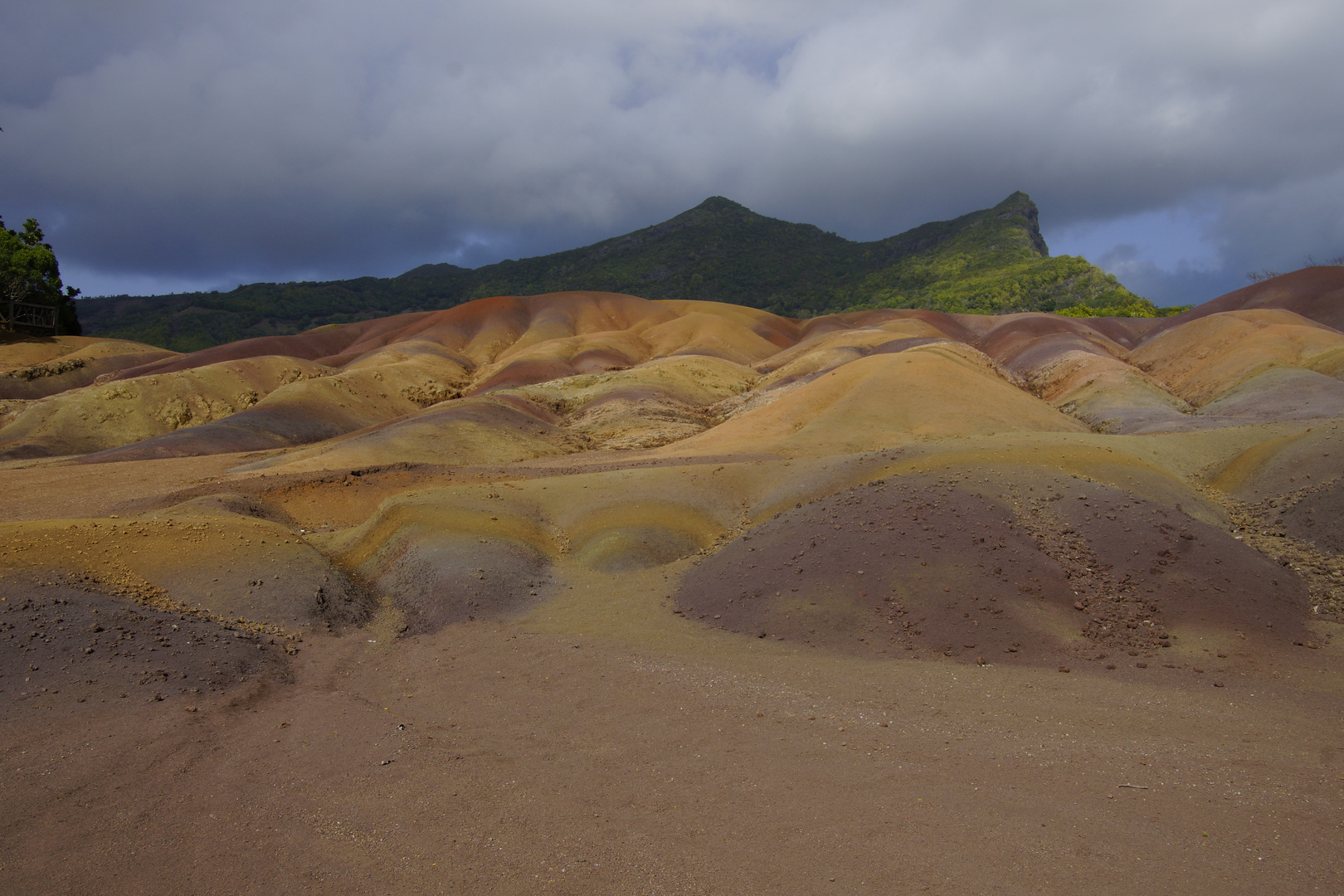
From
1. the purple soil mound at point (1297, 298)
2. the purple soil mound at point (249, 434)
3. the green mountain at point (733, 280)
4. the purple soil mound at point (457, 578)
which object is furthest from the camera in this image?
the green mountain at point (733, 280)

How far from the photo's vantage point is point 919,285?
4341 inches

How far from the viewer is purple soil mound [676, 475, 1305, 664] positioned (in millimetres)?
11672

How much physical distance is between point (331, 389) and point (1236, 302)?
6661cm

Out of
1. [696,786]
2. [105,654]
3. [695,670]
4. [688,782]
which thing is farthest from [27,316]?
[696,786]

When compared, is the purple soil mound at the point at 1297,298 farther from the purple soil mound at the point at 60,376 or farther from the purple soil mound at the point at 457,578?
the purple soil mound at the point at 60,376

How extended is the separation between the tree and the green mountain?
35.4 m

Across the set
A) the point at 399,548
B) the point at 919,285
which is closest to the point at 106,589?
the point at 399,548

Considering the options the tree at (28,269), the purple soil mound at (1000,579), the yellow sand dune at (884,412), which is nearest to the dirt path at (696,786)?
the purple soil mound at (1000,579)

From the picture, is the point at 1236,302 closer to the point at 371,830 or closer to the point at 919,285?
the point at 919,285

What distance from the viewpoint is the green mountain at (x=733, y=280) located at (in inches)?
3698

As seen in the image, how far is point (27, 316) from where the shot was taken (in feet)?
194

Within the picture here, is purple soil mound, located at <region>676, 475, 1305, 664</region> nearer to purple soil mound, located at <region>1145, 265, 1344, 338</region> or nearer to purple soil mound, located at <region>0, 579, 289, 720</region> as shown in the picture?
purple soil mound, located at <region>0, 579, 289, 720</region>

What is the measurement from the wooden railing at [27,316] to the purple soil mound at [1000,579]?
66.5 meters

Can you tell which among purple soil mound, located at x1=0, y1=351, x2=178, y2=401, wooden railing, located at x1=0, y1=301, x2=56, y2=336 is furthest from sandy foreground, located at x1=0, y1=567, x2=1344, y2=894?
wooden railing, located at x1=0, y1=301, x2=56, y2=336
